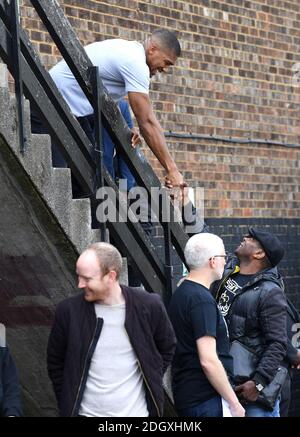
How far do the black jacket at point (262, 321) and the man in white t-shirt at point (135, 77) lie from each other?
860mm

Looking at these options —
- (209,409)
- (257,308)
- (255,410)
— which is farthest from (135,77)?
(255,410)

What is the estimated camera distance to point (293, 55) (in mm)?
11500

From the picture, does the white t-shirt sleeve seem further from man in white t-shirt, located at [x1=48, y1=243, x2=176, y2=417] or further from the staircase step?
man in white t-shirt, located at [x1=48, y1=243, x2=176, y2=417]

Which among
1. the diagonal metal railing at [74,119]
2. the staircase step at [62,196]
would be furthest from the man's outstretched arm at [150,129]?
the staircase step at [62,196]

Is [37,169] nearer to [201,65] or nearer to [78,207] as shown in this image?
[78,207]

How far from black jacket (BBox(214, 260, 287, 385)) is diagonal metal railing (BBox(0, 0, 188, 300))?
556mm

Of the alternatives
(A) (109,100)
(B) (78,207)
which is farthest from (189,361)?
(A) (109,100)

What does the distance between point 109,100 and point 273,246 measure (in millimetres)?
1509

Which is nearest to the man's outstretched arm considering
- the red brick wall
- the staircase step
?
the staircase step

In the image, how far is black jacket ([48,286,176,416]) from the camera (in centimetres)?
563

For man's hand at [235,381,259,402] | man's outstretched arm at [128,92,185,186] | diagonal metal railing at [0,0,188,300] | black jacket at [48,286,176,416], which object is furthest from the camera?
man's hand at [235,381,259,402]

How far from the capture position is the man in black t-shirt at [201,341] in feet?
20.2

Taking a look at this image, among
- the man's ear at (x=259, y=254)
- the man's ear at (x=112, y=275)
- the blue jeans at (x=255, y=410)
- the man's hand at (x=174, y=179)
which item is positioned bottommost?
the blue jeans at (x=255, y=410)

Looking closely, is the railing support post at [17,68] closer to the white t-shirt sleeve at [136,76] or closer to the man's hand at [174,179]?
the white t-shirt sleeve at [136,76]
